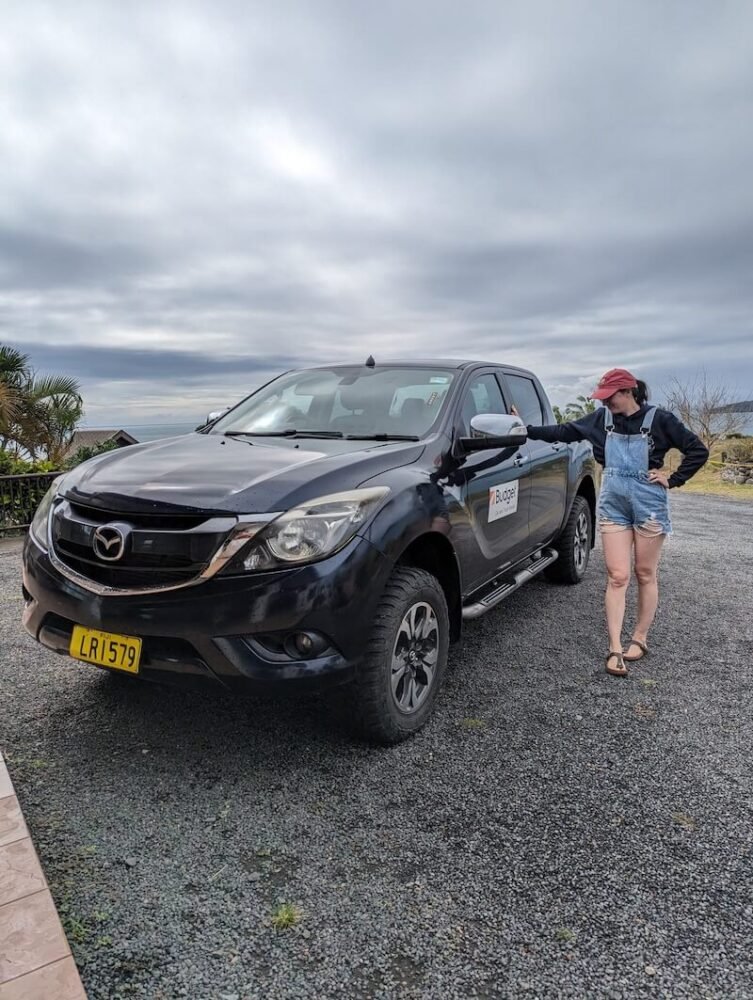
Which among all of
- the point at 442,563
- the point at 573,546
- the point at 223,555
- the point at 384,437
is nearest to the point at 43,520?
the point at 223,555

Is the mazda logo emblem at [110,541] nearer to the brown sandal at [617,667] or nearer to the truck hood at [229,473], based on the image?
the truck hood at [229,473]

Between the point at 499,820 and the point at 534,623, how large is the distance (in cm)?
238

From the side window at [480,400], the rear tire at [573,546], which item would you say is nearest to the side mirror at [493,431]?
the side window at [480,400]

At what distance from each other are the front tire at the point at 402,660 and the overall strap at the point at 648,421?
1.57 m

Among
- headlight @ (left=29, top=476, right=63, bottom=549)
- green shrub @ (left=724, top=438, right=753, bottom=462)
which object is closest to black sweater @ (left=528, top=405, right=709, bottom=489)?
headlight @ (left=29, top=476, right=63, bottom=549)

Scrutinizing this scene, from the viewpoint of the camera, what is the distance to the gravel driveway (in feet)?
5.65

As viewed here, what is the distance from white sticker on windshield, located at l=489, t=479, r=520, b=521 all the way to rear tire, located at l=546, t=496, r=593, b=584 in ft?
4.84

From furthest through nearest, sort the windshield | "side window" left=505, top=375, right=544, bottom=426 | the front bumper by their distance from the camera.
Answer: "side window" left=505, top=375, right=544, bottom=426
the windshield
the front bumper

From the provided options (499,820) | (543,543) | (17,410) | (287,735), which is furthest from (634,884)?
(17,410)

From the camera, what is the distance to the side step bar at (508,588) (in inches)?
132

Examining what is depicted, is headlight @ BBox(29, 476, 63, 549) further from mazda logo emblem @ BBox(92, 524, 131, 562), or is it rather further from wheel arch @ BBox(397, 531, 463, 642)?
wheel arch @ BBox(397, 531, 463, 642)

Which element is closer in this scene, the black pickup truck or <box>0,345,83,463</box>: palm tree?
the black pickup truck

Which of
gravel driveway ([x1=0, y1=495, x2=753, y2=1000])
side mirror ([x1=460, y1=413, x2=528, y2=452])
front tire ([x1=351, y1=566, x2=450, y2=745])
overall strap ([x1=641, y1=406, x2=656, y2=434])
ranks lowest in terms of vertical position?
gravel driveway ([x1=0, y1=495, x2=753, y2=1000])

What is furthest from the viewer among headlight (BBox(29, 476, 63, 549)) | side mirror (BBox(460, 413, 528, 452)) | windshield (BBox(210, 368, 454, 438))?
windshield (BBox(210, 368, 454, 438))
